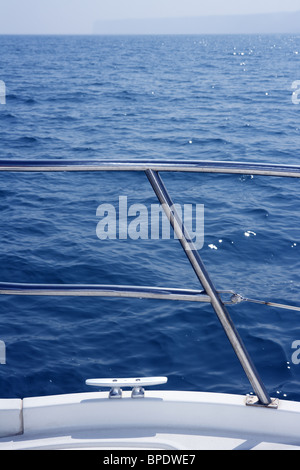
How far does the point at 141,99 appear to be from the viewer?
21.0 meters

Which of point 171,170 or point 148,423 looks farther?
point 148,423

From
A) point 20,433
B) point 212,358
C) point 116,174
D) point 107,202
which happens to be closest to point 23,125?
point 116,174

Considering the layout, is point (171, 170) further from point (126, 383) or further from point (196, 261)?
point (126, 383)

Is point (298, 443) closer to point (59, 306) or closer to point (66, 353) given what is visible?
point (66, 353)

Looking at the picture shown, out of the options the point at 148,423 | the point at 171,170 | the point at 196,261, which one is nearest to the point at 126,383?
the point at 148,423

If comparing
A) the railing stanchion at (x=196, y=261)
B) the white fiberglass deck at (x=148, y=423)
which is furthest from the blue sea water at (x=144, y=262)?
the railing stanchion at (x=196, y=261)

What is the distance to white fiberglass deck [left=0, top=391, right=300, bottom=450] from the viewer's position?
5.05 feet

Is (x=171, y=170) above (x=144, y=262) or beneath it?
above

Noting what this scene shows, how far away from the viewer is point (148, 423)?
1608mm

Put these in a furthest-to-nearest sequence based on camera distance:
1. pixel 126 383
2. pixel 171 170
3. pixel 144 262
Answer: pixel 144 262 → pixel 126 383 → pixel 171 170

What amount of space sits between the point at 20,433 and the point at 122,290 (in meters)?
0.48

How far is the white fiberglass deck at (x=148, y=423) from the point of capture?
1540mm

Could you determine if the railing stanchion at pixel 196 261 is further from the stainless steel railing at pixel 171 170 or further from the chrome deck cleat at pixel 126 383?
the chrome deck cleat at pixel 126 383
